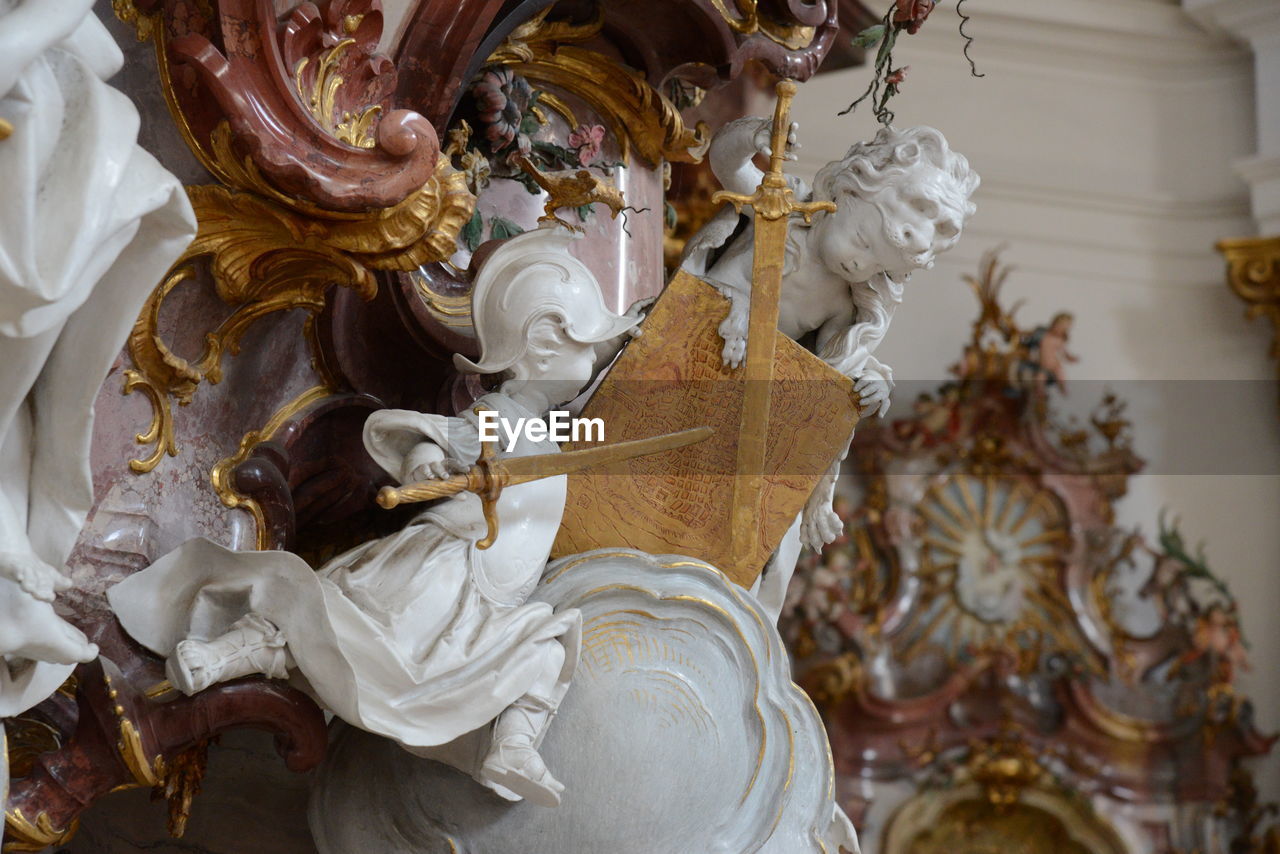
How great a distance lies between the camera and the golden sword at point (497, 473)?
168 cm

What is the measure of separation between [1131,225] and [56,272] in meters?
5.26

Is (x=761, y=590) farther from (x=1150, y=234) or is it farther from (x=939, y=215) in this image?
(x=1150, y=234)

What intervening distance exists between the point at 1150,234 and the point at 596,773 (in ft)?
15.8

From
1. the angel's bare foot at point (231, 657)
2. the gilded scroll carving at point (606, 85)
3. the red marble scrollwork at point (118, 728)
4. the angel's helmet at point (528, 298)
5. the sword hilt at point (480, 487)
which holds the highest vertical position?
the gilded scroll carving at point (606, 85)

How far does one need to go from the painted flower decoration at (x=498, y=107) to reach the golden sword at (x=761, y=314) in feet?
1.89

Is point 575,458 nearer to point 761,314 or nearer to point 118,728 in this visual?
point 761,314

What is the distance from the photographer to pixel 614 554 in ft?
6.52

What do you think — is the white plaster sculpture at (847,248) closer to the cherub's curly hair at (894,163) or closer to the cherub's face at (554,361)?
the cherub's curly hair at (894,163)

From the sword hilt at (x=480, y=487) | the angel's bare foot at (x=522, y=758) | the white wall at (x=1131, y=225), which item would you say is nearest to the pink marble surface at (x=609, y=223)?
the sword hilt at (x=480, y=487)

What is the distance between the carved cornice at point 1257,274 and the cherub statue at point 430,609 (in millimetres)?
4474

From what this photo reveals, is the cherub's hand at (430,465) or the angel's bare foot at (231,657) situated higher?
the cherub's hand at (430,465)

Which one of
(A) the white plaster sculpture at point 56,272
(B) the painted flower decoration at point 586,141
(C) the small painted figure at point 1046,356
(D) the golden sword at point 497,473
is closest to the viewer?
(A) the white plaster sculpture at point 56,272

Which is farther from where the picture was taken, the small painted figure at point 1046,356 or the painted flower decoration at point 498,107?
the small painted figure at point 1046,356

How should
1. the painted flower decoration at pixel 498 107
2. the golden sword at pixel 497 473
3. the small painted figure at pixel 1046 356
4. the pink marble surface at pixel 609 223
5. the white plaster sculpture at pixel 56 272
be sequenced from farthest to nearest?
the small painted figure at pixel 1046 356 → the pink marble surface at pixel 609 223 → the painted flower decoration at pixel 498 107 → the golden sword at pixel 497 473 → the white plaster sculpture at pixel 56 272
